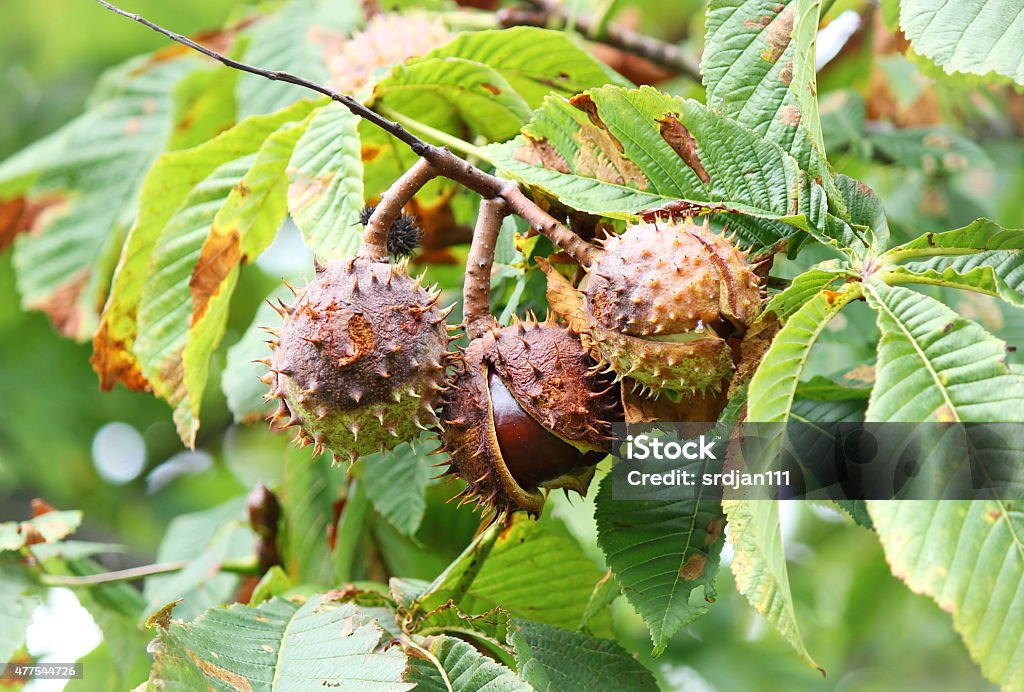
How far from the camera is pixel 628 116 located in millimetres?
1722

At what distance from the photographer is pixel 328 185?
1850 millimetres

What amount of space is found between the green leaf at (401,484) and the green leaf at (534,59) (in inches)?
37.0

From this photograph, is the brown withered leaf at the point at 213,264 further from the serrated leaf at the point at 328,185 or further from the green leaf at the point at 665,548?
the green leaf at the point at 665,548

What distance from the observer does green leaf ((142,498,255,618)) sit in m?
2.75

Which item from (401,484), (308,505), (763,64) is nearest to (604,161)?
(763,64)

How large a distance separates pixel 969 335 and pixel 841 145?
181 centimetres

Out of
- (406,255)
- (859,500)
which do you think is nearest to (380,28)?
(406,255)

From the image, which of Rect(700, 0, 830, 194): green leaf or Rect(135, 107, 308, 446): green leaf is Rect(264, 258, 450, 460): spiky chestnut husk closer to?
Rect(135, 107, 308, 446): green leaf

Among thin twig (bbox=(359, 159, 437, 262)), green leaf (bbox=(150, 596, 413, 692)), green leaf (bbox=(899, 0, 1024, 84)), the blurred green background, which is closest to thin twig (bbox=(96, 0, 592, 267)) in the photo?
thin twig (bbox=(359, 159, 437, 262))

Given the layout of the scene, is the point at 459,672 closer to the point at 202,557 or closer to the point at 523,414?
the point at 523,414

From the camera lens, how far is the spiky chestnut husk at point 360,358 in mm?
1579

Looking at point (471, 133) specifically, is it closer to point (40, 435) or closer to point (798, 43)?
point (798, 43)

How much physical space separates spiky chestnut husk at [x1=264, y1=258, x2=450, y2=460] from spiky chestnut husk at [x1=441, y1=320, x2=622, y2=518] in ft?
0.21

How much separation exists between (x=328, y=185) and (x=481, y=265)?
357 mm
